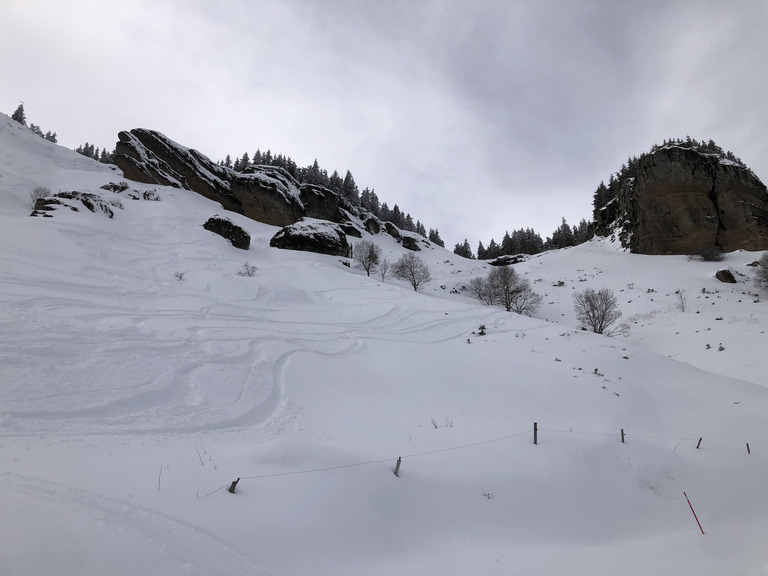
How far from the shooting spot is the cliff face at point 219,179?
48.2m

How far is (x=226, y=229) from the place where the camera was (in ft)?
93.8

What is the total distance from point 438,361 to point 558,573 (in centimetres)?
775

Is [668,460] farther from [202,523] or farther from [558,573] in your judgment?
[202,523]

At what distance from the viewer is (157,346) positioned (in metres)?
8.17

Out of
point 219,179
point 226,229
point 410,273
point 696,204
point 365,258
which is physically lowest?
point 410,273

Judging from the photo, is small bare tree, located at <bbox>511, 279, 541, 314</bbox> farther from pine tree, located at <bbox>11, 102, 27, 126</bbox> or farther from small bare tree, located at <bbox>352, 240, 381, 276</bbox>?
pine tree, located at <bbox>11, 102, 27, 126</bbox>

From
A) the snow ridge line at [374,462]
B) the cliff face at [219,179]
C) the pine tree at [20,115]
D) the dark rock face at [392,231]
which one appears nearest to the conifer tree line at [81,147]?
the pine tree at [20,115]

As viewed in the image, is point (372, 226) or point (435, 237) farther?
point (435, 237)

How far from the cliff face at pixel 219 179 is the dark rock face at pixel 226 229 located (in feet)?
86.6

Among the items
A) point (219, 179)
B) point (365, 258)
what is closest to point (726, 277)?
point (365, 258)

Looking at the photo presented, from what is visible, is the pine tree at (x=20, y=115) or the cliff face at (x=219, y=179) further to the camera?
the pine tree at (x=20, y=115)

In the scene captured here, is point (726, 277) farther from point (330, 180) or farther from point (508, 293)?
point (330, 180)

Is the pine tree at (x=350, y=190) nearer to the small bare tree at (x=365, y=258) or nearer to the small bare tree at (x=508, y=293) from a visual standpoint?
the small bare tree at (x=365, y=258)

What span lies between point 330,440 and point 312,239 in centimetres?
3042
